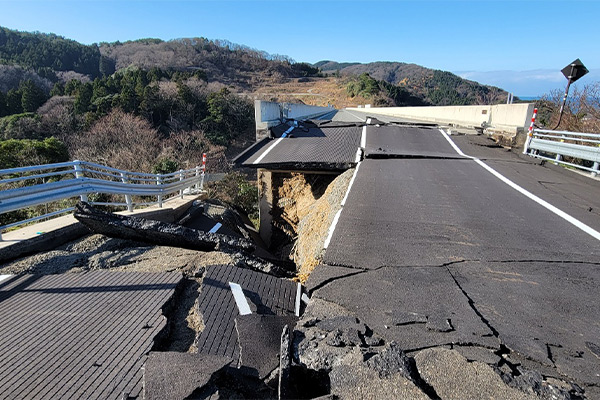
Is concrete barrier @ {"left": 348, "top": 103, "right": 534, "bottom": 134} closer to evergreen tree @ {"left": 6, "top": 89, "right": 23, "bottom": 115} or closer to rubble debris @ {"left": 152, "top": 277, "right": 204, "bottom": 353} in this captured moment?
rubble debris @ {"left": 152, "top": 277, "right": 204, "bottom": 353}

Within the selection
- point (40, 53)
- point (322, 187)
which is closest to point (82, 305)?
point (322, 187)

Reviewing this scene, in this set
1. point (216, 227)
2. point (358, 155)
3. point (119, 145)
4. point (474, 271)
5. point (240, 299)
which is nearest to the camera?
point (474, 271)

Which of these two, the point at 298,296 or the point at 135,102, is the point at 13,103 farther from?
the point at 298,296

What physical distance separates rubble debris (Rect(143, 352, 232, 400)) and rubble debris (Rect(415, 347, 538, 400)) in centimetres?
129

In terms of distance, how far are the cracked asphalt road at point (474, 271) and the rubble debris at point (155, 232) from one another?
72.3 inches

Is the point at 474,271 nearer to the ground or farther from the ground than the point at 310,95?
nearer to the ground

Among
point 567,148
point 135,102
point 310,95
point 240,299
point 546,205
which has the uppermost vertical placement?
point 310,95

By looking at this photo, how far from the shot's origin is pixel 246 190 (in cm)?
1845

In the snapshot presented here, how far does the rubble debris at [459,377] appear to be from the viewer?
1834 mm

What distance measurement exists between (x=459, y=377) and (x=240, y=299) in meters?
2.10

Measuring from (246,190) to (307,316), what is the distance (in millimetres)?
16190

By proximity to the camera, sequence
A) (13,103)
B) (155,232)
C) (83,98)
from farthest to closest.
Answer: (13,103) → (83,98) → (155,232)

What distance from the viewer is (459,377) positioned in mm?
1950

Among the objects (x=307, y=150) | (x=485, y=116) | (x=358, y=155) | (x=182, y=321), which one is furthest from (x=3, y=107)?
(x=182, y=321)
